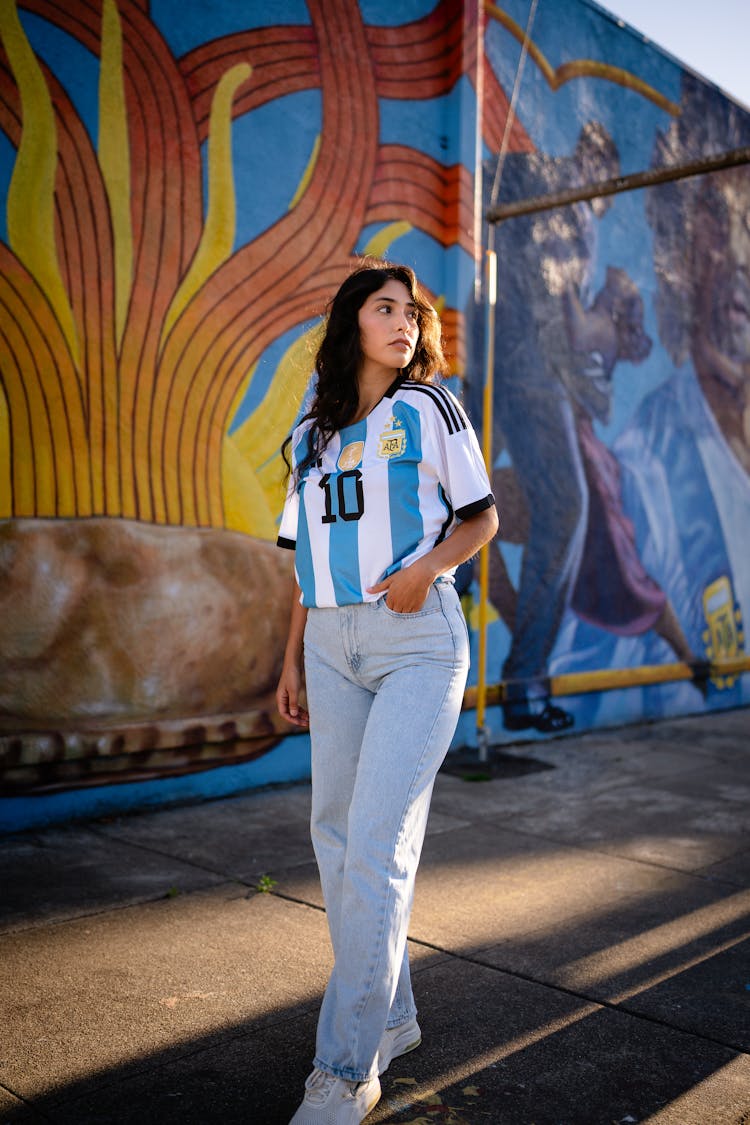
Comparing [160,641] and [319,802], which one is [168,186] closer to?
[160,641]

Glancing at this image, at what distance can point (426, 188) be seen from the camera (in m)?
6.46

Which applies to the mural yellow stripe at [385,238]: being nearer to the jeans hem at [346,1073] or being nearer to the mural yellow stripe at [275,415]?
the mural yellow stripe at [275,415]

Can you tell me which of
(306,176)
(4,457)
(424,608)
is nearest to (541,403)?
(306,176)

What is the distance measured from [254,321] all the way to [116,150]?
1.06 m

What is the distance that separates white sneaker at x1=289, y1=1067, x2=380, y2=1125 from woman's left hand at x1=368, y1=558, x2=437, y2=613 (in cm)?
102

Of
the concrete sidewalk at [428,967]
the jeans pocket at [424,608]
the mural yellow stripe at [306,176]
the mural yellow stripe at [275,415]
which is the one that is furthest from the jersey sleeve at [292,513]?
the mural yellow stripe at [306,176]

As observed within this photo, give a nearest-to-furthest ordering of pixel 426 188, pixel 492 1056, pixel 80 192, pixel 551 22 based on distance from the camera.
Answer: pixel 492 1056, pixel 80 192, pixel 426 188, pixel 551 22

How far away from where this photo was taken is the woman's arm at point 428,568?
7.56 ft

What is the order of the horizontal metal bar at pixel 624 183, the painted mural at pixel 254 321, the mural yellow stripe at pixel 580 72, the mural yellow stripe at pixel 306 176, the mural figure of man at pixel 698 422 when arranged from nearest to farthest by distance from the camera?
the painted mural at pixel 254 321 < the horizontal metal bar at pixel 624 183 < the mural yellow stripe at pixel 306 176 < the mural yellow stripe at pixel 580 72 < the mural figure of man at pixel 698 422

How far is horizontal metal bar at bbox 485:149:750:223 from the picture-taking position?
5.17 m

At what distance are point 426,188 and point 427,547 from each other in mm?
4631

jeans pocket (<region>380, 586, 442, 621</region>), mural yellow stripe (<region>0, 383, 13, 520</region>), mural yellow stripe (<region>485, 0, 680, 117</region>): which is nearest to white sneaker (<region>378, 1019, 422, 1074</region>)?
jeans pocket (<region>380, 586, 442, 621</region>)

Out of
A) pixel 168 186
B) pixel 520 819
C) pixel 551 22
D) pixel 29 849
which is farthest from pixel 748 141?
pixel 29 849

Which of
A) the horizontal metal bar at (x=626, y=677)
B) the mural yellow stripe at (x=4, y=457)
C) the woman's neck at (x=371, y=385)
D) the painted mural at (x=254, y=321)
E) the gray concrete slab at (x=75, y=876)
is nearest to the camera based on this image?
the woman's neck at (x=371, y=385)
